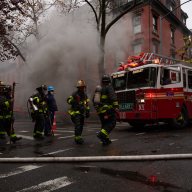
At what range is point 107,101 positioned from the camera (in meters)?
7.59

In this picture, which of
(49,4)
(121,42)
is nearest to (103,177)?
(121,42)

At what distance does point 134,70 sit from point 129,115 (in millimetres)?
1542

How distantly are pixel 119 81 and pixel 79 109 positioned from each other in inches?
143

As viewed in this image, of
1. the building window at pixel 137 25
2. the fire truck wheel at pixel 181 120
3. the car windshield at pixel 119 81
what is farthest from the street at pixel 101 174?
the building window at pixel 137 25

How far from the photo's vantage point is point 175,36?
112ft

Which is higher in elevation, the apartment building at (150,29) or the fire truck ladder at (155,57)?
the apartment building at (150,29)

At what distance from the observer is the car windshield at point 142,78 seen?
10.2m

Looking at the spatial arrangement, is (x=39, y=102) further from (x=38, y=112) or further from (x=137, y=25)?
(x=137, y=25)

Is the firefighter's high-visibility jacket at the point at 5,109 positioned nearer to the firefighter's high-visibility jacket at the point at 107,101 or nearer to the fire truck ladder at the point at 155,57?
the firefighter's high-visibility jacket at the point at 107,101

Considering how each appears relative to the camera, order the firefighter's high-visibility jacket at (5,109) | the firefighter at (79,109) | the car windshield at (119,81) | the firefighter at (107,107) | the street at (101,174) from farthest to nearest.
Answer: the car windshield at (119,81) < the firefighter's high-visibility jacket at (5,109) < the firefighter at (79,109) < the firefighter at (107,107) < the street at (101,174)

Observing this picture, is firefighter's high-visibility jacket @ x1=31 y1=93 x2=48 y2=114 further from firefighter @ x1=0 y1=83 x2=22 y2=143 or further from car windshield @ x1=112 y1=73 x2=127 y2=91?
car windshield @ x1=112 y1=73 x2=127 y2=91

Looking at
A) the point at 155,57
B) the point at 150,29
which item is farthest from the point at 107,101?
the point at 150,29

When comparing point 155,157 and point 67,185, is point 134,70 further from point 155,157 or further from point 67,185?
point 67,185

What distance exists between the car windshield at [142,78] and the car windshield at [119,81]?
0.23m
